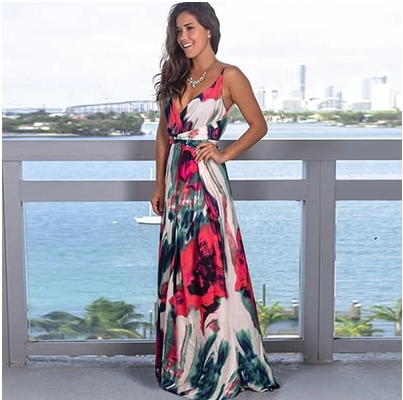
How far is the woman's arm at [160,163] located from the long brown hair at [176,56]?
11 centimetres

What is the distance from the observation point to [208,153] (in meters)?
2.83

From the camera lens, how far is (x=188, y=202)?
2.87m

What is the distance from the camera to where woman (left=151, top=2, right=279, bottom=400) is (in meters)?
2.84

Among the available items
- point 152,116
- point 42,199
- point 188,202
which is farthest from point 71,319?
point 152,116

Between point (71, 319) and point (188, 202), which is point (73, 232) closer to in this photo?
point (71, 319)

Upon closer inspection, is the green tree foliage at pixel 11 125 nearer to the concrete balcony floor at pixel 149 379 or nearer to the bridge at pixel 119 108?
the bridge at pixel 119 108

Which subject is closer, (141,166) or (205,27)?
(205,27)

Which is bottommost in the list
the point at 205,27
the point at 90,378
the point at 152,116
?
the point at 90,378

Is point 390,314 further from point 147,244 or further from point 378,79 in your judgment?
point 378,79

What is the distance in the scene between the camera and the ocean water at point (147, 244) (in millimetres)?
3275

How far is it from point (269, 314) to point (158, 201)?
0.74 metres

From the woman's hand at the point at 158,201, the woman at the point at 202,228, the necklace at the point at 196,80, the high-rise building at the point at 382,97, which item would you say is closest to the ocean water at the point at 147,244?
the woman's hand at the point at 158,201

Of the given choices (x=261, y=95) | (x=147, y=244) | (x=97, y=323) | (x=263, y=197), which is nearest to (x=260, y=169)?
(x=263, y=197)

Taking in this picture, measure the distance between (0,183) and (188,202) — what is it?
89 centimetres
